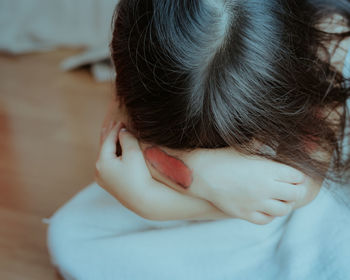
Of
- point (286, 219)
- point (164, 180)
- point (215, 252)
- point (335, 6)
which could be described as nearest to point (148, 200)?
point (164, 180)

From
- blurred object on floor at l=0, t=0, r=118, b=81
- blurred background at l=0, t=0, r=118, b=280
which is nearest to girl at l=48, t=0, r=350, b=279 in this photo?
blurred background at l=0, t=0, r=118, b=280

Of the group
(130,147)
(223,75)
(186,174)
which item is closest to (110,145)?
(130,147)

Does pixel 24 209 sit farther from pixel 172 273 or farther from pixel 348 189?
pixel 348 189

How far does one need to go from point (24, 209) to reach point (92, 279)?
274 mm

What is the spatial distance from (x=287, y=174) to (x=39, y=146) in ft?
2.20

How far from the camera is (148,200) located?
0.74m

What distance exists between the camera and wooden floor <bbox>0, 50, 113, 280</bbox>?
2.89ft

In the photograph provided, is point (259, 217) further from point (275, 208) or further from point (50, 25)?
point (50, 25)

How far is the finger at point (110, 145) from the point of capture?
0.79m

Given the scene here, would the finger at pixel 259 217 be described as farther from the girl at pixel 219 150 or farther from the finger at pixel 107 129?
the finger at pixel 107 129

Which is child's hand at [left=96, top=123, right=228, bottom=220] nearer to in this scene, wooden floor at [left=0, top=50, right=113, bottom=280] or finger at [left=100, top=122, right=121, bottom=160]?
finger at [left=100, top=122, right=121, bottom=160]

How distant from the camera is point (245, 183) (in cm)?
70

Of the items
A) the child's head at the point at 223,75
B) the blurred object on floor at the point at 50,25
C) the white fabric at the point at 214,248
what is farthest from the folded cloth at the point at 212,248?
the blurred object on floor at the point at 50,25

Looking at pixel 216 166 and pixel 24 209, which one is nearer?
pixel 216 166
